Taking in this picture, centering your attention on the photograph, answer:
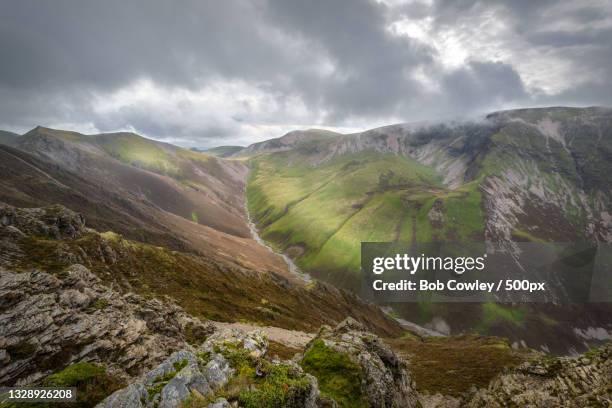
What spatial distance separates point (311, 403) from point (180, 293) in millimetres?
58105

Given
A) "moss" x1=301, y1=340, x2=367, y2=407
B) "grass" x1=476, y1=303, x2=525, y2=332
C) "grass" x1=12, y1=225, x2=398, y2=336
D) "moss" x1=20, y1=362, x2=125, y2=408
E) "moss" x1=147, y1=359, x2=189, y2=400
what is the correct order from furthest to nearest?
"grass" x1=476, y1=303, x2=525, y2=332, "grass" x1=12, y1=225, x2=398, y2=336, "moss" x1=301, y1=340, x2=367, y2=407, "moss" x1=20, y1=362, x2=125, y2=408, "moss" x1=147, y1=359, x2=189, y2=400

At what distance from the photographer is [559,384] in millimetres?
29203

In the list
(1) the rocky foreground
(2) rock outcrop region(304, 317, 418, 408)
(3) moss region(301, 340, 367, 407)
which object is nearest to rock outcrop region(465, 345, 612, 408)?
(1) the rocky foreground

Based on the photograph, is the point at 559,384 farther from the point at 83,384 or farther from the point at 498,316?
the point at 498,316

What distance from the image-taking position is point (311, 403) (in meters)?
17.6

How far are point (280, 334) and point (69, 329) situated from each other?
48.9 meters

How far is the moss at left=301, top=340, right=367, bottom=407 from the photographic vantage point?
24684 mm

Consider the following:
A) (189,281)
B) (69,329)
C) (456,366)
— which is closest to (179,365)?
(69,329)

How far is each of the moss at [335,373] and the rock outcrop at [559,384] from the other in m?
16.9

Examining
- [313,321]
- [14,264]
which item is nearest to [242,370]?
[14,264]

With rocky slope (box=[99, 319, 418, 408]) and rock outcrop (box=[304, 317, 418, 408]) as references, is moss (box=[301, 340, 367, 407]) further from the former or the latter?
rock outcrop (box=[304, 317, 418, 408])

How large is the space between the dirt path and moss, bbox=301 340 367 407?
34.2 meters

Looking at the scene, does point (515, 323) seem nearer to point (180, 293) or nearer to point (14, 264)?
point (180, 293)

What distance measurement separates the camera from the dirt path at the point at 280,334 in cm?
6171
